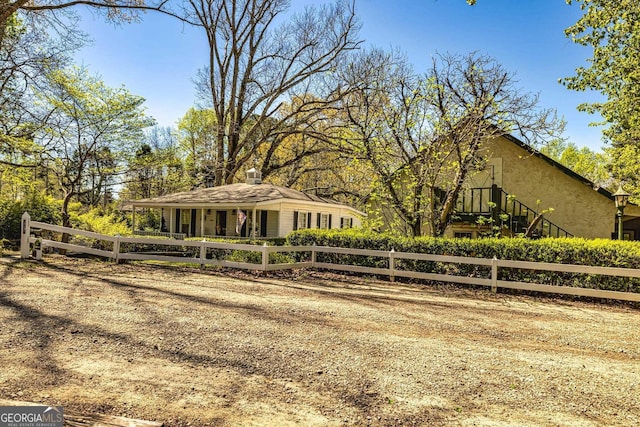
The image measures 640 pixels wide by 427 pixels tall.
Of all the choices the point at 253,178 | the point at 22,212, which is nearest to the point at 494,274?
the point at 253,178

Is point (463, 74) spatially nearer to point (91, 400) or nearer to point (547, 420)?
point (547, 420)

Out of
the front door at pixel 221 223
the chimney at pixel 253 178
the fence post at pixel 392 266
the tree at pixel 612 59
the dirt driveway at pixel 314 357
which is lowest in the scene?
the dirt driveway at pixel 314 357

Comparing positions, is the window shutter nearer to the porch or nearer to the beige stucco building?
the porch

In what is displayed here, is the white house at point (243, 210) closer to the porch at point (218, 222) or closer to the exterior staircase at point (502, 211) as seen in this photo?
the porch at point (218, 222)

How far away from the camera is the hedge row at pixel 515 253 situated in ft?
31.3

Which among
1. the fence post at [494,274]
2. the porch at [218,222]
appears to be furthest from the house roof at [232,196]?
the fence post at [494,274]

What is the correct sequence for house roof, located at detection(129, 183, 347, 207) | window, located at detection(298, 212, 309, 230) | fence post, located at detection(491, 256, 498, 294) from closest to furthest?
fence post, located at detection(491, 256, 498, 294)
house roof, located at detection(129, 183, 347, 207)
window, located at detection(298, 212, 309, 230)

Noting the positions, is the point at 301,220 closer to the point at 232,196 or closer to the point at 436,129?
the point at 232,196

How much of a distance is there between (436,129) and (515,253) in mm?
4942

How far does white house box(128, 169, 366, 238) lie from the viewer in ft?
72.5

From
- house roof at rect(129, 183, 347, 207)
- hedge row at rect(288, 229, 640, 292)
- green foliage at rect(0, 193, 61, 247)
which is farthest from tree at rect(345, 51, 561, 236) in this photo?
green foliage at rect(0, 193, 61, 247)

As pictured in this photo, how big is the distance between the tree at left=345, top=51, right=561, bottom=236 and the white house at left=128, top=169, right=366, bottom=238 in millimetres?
8792

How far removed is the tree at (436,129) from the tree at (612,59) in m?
4.57

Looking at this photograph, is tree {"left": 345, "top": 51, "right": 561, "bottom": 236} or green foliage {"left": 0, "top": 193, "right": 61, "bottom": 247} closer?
tree {"left": 345, "top": 51, "right": 561, "bottom": 236}
